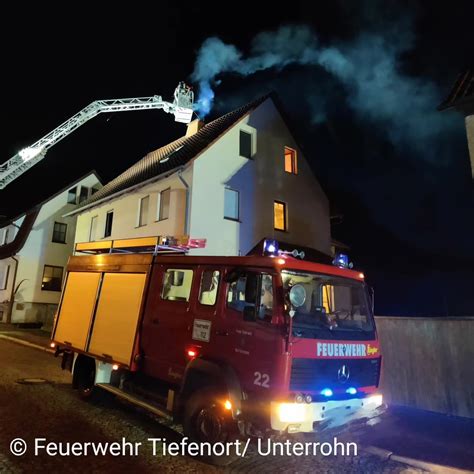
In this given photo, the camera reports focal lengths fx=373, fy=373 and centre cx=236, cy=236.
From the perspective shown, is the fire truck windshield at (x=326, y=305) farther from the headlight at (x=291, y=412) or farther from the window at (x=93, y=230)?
the window at (x=93, y=230)

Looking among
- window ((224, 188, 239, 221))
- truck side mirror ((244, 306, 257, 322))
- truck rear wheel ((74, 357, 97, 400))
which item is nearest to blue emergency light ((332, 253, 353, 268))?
truck side mirror ((244, 306, 257, 322))

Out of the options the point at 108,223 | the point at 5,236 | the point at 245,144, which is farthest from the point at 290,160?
the point at 5,236

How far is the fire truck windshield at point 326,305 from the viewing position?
471 cm

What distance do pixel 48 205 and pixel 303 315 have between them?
24.9 metres

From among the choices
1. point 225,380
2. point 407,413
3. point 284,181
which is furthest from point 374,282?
point 225,380

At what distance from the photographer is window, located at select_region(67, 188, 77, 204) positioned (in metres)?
26.6

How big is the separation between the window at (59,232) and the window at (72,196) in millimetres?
1769

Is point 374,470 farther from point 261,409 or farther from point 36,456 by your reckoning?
point 36,456

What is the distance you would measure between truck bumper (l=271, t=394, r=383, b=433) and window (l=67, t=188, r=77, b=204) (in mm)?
26019

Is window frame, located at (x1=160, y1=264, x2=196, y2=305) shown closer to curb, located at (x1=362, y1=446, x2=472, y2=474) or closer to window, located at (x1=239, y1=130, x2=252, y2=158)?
curb, located at (x1=362, y1=446, x2=472, y2=474)

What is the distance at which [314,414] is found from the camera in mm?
4289

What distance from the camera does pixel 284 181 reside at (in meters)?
18.0

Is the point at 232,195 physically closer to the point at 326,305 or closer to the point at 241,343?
the point at 326,305

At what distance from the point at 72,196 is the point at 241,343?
25.4 meters
